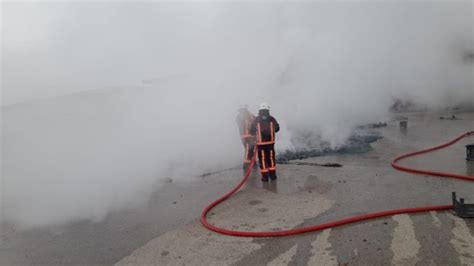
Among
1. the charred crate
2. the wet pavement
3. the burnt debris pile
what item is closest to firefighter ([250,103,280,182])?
the wet pavement

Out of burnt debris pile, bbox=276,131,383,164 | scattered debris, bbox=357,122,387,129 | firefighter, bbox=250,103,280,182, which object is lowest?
burnt debris pile, bbox=276,131,383,164

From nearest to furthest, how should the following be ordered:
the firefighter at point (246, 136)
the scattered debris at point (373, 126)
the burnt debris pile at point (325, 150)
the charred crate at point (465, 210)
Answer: the charred crate at point (465, 210) → the firefighter at point (246, 136) → the burnt debris pile at point (325, 150) → the scattered debris at point (373, 126)

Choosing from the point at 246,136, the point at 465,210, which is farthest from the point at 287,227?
the point at 246,136

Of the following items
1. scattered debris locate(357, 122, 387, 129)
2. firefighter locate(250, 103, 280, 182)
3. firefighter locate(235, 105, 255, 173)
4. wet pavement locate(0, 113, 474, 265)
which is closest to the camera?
wet pavement locate(0, 113, 474, 265)

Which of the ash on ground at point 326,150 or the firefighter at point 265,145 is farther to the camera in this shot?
the ash on ground at point 326,150

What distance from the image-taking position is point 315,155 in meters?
8.19

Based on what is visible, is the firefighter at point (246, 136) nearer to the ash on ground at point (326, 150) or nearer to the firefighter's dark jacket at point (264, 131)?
the ash on ground at point (326, 150)

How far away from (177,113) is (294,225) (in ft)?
24.2

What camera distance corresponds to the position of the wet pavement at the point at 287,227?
3955 mm

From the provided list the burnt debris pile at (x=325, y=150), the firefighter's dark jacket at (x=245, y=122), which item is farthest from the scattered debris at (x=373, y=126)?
the firefighter's dark jacket at (x=245, y=122)

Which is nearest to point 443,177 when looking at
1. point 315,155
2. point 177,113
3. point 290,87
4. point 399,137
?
point 315,155

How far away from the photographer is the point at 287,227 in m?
4.69

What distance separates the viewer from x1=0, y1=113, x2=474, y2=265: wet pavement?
3955 millimetres

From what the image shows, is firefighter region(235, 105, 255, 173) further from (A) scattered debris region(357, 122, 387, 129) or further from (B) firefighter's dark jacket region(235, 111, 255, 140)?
(A) scattered debris region(357, 122, 387, 129)
